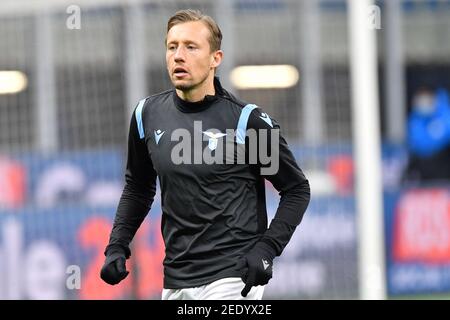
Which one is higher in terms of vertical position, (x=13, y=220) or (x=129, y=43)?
(x=129, y=43)

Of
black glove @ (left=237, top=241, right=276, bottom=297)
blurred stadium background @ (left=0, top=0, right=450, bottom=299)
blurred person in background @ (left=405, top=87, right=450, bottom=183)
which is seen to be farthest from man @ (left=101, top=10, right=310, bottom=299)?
blurred person in background @ (left=405, top=87, right=450, bottom=183)

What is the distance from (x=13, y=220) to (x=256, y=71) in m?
2.28

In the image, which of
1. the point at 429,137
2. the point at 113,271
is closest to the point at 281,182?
the point at 113,271

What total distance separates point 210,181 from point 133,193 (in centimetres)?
45

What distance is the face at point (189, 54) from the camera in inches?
186

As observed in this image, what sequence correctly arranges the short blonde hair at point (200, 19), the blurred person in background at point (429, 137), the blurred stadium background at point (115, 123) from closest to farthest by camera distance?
1. the short blonde hair at point (200, 19)
2. the blurred stadium background at point (115, 123)
3. the blurred person in background at point (429, 137)

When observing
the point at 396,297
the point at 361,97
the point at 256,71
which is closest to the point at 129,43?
the point at 256,71

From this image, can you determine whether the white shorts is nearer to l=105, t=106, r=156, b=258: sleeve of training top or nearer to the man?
the man

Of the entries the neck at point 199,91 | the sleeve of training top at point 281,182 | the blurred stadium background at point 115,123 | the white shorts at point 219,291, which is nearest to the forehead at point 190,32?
the neck at point 199,91

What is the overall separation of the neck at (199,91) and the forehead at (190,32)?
0.54 feet

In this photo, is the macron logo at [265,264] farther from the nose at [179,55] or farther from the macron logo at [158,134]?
the nose at [179,55]
